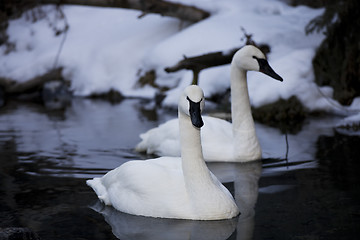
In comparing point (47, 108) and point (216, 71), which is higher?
point (216, 71)

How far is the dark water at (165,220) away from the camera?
5.30 metres

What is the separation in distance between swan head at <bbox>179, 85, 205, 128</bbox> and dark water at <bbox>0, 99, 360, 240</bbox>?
883 mm

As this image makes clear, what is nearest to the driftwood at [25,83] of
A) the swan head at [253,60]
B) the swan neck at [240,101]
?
the swan neck at [240,101]

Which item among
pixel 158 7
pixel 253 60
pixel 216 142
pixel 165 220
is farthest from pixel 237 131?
pixel 158 7

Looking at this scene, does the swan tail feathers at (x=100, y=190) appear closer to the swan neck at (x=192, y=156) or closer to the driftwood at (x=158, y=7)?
the swan neck at (x=192, y=156)

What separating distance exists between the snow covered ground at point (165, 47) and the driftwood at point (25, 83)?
0.64 feet

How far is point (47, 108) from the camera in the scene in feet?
50.1

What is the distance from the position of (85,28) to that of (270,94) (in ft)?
33.8

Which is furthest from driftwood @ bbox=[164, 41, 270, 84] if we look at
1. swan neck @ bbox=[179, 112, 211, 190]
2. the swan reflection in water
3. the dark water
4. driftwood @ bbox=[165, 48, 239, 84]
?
swan neck @ bbox=[179, 112, 211, 190]

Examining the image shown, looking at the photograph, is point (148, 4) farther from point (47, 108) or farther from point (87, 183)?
point (87, 183)

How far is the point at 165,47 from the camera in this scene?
52.6ft

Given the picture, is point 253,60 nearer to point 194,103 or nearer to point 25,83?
point 194,103

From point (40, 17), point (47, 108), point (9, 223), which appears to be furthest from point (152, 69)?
point (9, 223)

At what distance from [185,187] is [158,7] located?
1102 centimetres
